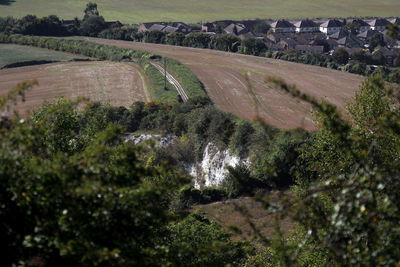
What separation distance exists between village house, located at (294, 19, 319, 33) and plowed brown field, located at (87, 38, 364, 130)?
123 feet

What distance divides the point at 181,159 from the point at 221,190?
3.90 metres

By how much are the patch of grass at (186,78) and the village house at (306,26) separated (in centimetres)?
4904

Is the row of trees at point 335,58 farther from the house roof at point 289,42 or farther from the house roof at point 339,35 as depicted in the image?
the house roof at point 339,35

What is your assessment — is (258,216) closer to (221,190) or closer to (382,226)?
(221,190)

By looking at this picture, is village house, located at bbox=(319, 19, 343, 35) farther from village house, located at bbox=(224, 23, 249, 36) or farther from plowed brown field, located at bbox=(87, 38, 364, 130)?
plowed brown field, located at bbox=(87, 38, 364, 130)

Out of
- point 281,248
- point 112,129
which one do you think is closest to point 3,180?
point 112,129

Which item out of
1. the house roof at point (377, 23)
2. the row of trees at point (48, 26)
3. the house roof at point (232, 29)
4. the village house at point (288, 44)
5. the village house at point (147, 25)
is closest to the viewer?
the row of trees at point (48, 26)

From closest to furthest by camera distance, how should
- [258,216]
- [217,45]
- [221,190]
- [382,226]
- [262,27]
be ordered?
[382,226], [258,216], [221,190], [217,45], [262,27]

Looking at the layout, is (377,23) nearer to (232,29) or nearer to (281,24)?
A: (281,24)

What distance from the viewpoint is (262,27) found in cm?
9312

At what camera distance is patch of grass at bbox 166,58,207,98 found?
4019cm

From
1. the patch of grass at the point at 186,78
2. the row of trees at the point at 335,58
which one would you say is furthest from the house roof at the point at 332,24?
the patch of grass at the point at 186,78

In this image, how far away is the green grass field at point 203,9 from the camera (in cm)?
9856

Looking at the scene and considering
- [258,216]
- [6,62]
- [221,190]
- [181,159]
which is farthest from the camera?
[6,62]
